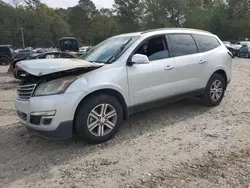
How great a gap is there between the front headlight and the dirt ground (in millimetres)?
878

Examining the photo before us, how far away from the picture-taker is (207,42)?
559cm

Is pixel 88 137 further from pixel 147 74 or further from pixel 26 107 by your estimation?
pixel 147 74

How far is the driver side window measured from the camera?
4527 mm

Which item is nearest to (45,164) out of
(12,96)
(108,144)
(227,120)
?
(108,144)

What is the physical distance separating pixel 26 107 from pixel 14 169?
868mm

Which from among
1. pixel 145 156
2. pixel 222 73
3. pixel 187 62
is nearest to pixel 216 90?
pixel 222 73

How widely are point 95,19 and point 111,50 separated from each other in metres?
68.1

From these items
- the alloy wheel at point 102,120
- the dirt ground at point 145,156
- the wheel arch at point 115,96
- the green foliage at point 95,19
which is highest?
the green foliage at point 95,19

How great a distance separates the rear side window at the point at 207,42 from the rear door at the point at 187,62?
0.62ft

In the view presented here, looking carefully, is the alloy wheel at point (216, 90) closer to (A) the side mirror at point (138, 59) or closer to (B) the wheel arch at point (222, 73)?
(B) the wheel arch at point (222, 73)

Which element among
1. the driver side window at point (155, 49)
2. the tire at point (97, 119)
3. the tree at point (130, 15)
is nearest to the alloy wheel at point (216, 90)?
the driver side window at point (155, 49)

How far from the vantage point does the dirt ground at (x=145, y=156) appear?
302 centimetres

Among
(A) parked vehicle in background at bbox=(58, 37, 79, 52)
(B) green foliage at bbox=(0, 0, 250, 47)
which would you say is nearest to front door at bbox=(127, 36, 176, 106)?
(A) parked vehicle in background at bbox=(58, 37, 79, 52)

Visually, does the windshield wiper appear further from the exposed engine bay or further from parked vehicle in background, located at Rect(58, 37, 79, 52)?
parked vehicle in background, located at Rect(58, 37, 79, 52)
